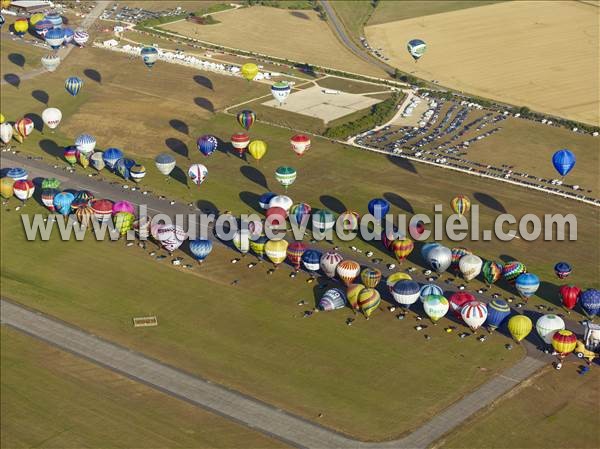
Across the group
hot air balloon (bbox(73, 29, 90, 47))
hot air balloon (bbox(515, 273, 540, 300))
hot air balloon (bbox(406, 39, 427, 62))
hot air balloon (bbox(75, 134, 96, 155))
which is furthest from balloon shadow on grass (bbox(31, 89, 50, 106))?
hot air balloon (bbox(515, 273, 540, 300))

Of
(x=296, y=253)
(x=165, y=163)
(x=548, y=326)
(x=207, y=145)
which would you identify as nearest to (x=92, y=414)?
(x=296, y=253)

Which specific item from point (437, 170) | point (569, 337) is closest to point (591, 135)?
point (437, 170)

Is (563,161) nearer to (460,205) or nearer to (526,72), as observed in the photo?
(460,205)

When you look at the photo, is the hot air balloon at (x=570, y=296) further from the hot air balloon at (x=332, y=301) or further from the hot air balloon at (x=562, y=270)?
the hot air balloon at (x=332, y=301)

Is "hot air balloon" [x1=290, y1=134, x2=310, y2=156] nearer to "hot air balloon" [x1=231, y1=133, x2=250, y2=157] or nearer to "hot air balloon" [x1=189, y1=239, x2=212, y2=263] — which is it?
"hot air balloon" [x1=231, y1=133, x2=250, y2=157]

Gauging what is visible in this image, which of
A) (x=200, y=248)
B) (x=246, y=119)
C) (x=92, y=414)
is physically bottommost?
(x=246, y=119)

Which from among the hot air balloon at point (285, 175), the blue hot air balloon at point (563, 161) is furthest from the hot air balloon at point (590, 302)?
the hot air balloon at point (285, 175)
